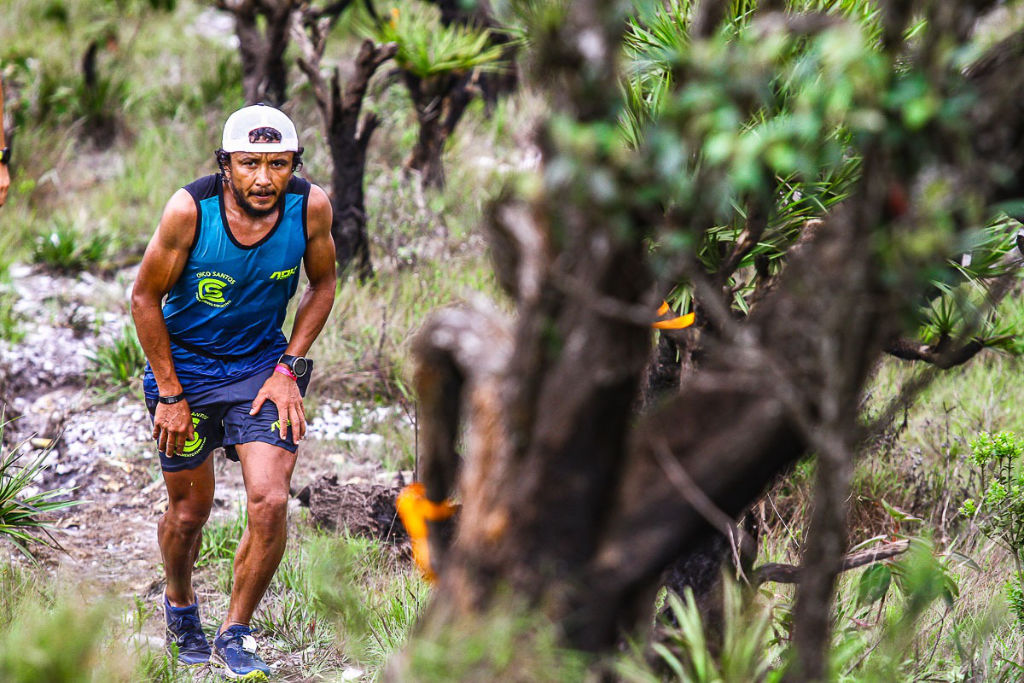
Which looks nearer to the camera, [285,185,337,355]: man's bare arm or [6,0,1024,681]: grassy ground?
[6,0,1024,681]: grassy ground

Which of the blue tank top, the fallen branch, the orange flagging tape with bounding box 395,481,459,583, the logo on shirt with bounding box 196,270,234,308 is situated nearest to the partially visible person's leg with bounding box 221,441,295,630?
the blue tank top

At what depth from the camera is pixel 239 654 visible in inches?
149

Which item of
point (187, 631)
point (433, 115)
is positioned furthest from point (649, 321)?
point (433, 115)

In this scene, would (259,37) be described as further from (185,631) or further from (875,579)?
(875,579)

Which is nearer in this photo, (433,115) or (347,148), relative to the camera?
(347,148)

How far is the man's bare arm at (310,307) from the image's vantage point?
386 cm

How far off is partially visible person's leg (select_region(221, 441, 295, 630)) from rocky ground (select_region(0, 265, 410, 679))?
3.47 feet

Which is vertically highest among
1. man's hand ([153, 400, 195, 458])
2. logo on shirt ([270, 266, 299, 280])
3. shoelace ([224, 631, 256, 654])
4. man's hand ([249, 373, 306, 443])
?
logo on shirt ([270, 266, 299, 280])

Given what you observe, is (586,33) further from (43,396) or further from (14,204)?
(14,204)

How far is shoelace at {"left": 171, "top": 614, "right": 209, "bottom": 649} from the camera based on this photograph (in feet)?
13.1

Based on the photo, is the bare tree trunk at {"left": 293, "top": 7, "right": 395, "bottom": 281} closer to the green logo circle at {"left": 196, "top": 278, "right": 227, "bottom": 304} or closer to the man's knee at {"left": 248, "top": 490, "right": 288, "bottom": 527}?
the green logo circle at {"left": 196, "top": 278, "right": 227, "bottom": 304}

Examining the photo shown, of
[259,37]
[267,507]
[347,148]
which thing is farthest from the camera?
[259,37]

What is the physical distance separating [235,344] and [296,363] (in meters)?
0.24

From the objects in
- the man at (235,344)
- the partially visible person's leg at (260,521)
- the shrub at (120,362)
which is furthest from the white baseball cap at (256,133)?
the shrub at (120,362)
